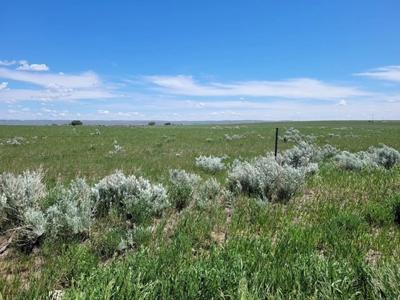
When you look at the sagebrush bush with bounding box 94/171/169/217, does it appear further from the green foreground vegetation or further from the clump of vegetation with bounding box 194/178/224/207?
the clump of vegetation with bounding box 194/178/224/207

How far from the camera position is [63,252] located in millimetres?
4590

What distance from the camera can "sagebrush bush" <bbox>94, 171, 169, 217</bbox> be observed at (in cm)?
614

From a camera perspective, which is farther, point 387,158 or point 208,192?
point 387,158

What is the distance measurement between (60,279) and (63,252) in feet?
2.04

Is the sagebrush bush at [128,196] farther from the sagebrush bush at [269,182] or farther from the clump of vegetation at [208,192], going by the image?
the sagebrush bush at [269,182]

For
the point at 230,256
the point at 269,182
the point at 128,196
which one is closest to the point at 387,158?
the point at 269,182

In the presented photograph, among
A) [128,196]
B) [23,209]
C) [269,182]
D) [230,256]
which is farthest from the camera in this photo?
[269,182]

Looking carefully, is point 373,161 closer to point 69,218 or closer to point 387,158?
point 387,158

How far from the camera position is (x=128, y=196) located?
6.41 meters

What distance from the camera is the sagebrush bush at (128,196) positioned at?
614 cm

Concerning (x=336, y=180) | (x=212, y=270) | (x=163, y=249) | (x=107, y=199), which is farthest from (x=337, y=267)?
(x=336, y=180)

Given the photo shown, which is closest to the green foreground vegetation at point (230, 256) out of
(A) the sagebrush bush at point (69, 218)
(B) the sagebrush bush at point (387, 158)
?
(A) the sagebrush bush at point (69, 218)

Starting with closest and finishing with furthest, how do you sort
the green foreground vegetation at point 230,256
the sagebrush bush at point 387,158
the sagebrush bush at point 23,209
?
the green foreground vegetation at point 230,256 → the sagebrush bush at point 23,209 → the sagebrush bush at point 387,158

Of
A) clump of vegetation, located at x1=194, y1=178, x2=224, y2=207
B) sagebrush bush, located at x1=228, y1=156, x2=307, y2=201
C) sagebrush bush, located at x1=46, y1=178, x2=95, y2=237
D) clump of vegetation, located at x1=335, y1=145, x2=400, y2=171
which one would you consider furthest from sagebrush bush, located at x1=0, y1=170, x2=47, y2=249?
clump of vegetation, located at x1=335, y1=145, x2=400, y2=171
